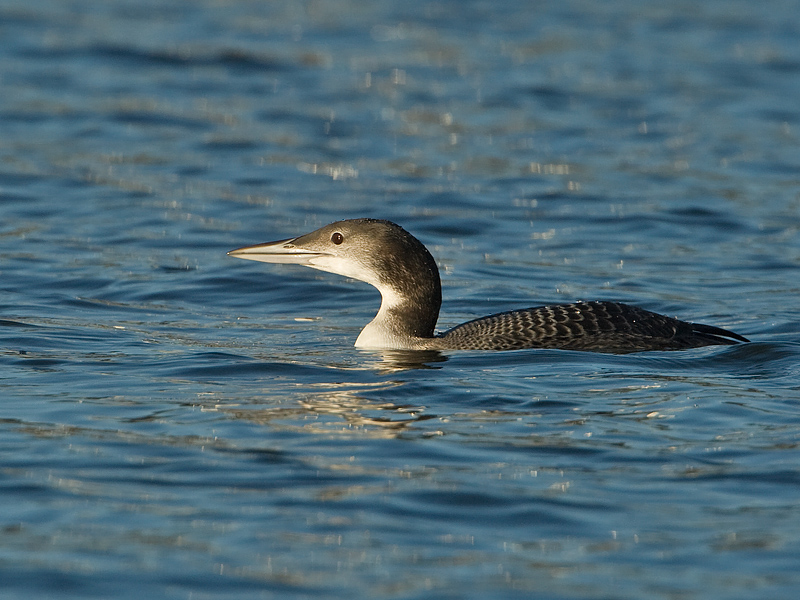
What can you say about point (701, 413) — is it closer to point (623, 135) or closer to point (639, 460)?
point (639, 460)

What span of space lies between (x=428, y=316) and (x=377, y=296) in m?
1.98

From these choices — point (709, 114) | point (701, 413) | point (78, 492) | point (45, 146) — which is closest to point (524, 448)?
point (701, 413)

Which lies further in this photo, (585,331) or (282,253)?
(282,253)

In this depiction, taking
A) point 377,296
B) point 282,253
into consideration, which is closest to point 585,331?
point 282,253

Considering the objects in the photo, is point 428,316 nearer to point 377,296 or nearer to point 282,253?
point 282,253

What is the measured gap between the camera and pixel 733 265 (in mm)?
10312

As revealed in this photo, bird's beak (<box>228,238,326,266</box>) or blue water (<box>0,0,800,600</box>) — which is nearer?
blue water (<box>0,0,800,600</box>)

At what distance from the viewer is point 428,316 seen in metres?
7.55

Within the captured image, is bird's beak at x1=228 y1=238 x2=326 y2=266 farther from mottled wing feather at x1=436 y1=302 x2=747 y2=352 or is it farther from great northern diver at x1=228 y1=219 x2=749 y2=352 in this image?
mottled wing feather at x1=436 y1=302 x2=747 y2=352

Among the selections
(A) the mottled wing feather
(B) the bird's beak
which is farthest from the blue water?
(B) the bird's beak

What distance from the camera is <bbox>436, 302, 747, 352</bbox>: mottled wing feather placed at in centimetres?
723

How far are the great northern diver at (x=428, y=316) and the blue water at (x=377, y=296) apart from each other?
0.50ft

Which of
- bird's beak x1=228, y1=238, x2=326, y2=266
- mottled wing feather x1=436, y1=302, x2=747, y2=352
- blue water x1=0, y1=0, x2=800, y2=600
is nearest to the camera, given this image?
blue water x1=0, y1=0, x2=800, y2=600

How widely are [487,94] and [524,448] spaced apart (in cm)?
1092
